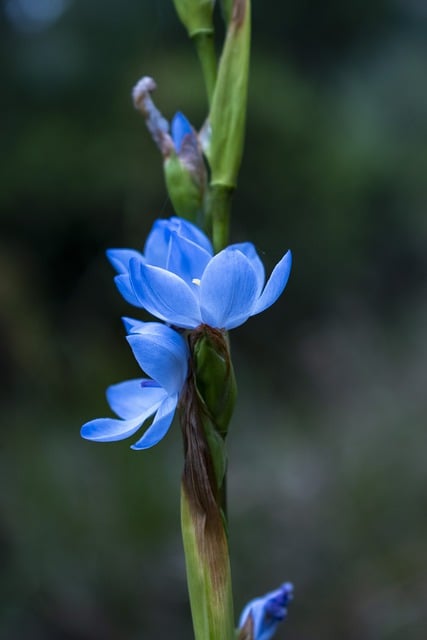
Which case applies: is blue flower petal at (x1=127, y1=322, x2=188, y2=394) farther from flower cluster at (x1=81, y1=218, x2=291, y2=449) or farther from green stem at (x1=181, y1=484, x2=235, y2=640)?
green stem at (x1=181, y1=484, x2=235, y2=640)

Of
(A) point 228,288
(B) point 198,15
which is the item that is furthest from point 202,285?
(B) point 198,15

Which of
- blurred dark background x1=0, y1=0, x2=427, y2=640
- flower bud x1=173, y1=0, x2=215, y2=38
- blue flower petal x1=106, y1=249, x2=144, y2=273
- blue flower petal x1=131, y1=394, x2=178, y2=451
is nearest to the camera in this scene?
blue flower petal x1=131, y1=394, x2=178, y2=451

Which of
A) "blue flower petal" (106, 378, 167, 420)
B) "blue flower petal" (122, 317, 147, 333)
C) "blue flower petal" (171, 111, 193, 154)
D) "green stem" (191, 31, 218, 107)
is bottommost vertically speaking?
"blue flower petal" (106, 378, 167, 420)

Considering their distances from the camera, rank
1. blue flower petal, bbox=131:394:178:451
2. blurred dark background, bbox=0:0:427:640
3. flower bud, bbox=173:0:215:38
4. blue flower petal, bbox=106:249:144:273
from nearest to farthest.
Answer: blue flower petal, bbox=131:394:178:451, blue flower petal, bbox=106:249:144:273, flower bud, bbox=173:0:215:38, blurred dark background, bbox=0:0:427:640

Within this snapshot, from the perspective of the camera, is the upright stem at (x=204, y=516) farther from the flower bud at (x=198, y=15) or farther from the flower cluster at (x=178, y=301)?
the flower bud at (x=198, y=15)

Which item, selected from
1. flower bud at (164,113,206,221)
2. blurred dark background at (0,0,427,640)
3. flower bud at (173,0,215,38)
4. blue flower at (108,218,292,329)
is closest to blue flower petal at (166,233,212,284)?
blue flower at (108,218,292,329)

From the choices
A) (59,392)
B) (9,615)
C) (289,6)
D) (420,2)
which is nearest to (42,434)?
(59,392)

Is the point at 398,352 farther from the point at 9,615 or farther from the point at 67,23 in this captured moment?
the point at 67,23
